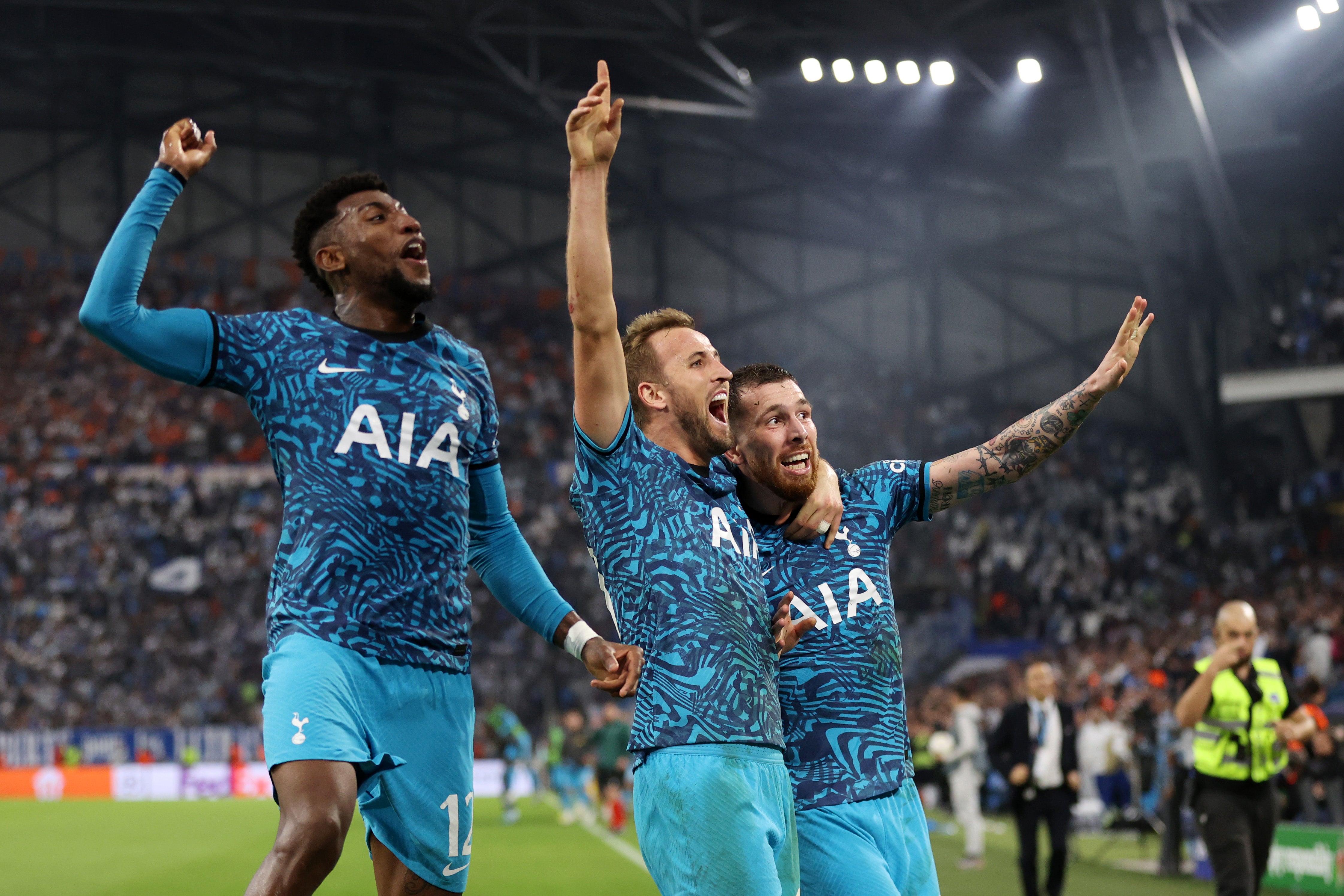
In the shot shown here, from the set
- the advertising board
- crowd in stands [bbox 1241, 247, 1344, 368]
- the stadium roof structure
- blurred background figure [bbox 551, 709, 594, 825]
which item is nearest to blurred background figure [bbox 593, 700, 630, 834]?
blurred background figure [bbox 551, 709, 594, 825]

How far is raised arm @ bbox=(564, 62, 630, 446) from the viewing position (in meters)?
3.65

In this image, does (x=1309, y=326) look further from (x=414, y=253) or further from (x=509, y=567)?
(x=414, y=253)

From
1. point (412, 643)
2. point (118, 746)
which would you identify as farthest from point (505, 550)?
point (118, 746)

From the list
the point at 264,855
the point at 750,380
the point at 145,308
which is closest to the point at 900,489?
the point at 750,380

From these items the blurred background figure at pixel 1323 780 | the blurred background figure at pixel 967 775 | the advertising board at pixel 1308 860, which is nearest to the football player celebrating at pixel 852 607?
the advertising board at pixel 1308 860

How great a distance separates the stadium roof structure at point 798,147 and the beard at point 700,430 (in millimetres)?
21183

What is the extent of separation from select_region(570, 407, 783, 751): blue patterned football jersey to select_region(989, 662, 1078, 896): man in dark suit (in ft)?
25.7

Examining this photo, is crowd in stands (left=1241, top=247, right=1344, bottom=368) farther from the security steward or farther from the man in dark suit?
the security steward

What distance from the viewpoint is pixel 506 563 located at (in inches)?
180

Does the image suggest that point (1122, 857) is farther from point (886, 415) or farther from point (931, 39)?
point (886, 415)

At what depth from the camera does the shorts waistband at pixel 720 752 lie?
11.7ft

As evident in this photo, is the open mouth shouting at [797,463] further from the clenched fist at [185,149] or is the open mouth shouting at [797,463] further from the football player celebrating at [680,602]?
the clenched fist at [185,149]

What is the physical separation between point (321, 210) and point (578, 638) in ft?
5.23

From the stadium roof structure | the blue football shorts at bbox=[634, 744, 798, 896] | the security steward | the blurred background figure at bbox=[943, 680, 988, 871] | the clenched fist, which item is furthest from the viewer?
the stadium roof structure
